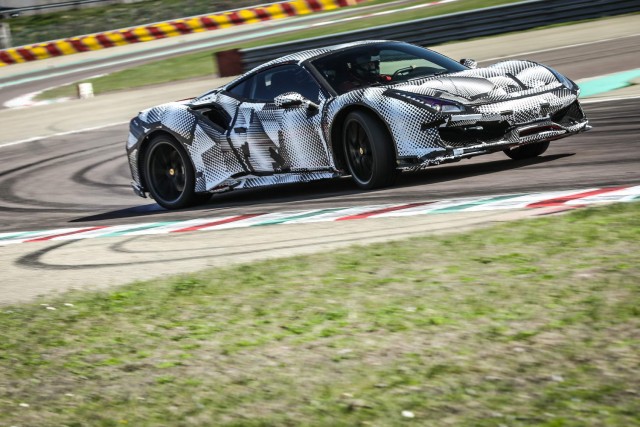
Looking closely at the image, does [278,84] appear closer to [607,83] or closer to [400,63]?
[400,63]

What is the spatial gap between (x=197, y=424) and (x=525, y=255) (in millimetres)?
2214

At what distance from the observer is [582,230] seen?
5.59 metres

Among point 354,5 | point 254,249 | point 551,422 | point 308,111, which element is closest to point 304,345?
point 551,422

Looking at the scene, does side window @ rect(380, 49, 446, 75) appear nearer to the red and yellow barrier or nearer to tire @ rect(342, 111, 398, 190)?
tire @ rect(342, 111, 398, 190)

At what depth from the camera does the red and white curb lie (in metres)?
6.62

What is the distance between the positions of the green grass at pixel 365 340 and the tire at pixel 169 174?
3882 millimetres

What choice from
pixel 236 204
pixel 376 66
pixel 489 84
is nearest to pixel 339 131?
pixel 376 66

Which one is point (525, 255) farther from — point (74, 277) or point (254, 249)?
point (74, 277)

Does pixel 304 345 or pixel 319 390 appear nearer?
pixel 319 390

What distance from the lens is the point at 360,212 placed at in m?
7.38

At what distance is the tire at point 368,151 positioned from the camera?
798cm

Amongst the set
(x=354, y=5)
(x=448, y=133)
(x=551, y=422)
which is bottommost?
(x=551, y=422)

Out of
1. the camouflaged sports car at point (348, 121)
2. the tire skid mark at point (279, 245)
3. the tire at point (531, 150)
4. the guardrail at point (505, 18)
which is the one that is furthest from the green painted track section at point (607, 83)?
the tire skid mark at point (279, 245)

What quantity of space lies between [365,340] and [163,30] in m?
31.3
